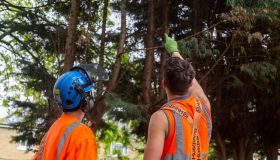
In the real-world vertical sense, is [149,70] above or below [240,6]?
below

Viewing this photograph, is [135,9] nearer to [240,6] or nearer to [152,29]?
[152,29]

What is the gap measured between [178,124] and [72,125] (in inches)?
27.4

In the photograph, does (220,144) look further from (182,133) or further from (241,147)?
(182,133)

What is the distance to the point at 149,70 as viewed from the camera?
12.0 m

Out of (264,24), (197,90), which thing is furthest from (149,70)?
(197,90)

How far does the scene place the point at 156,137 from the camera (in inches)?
111

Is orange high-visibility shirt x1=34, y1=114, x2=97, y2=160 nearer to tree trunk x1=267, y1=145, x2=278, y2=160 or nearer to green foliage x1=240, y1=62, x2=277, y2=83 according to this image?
green foliage x1=240, y1=62, x2=277, y2=83

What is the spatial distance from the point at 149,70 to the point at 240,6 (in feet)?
11.9

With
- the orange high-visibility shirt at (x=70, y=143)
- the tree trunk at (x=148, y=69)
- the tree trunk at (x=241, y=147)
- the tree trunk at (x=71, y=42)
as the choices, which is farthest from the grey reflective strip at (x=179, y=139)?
the tree trunk at (x=241, y=147)

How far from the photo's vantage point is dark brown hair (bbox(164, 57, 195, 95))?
116 inches

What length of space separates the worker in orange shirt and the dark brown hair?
21.3 inches

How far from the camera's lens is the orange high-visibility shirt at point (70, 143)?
101 inches

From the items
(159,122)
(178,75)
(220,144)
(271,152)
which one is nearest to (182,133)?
(159,122)

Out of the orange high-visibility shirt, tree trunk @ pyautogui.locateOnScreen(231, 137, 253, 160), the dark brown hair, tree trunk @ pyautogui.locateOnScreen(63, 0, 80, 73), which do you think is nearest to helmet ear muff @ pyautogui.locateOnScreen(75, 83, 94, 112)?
the orange high-visibility shirt
